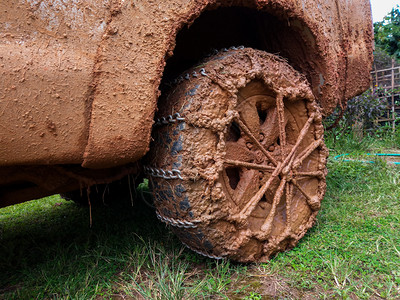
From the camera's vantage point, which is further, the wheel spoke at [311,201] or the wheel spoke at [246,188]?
the wheel spoke at [311,201]

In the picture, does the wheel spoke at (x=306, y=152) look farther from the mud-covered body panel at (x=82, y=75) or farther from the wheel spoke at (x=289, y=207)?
the mud-covered body panel at (x=82, y=75)

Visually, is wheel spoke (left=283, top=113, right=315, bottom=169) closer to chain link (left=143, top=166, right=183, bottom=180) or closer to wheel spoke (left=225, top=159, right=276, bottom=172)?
wheel spoke (left=225, top=159, right=276, bottom=172)

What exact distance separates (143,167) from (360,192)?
1884 millimetres

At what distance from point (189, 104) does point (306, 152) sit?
82 cm

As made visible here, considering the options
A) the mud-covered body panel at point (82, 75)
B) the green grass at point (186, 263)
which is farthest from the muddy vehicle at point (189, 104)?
the green grass at point (186, 263)

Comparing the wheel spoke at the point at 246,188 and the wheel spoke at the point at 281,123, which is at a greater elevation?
the wheel spoke at the point at 281,123

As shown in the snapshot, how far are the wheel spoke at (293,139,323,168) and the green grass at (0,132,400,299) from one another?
1.49 ft

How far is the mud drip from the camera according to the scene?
135 cm

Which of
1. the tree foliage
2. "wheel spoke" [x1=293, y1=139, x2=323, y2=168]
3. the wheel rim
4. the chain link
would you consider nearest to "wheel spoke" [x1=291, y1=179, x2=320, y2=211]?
the wheel rim

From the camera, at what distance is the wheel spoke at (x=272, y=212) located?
1555 millimetres

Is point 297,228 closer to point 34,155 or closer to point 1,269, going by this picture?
point 34,155

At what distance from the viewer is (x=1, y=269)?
5.52ft

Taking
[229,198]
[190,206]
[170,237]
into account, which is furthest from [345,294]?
[170,237]

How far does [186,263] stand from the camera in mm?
1617
